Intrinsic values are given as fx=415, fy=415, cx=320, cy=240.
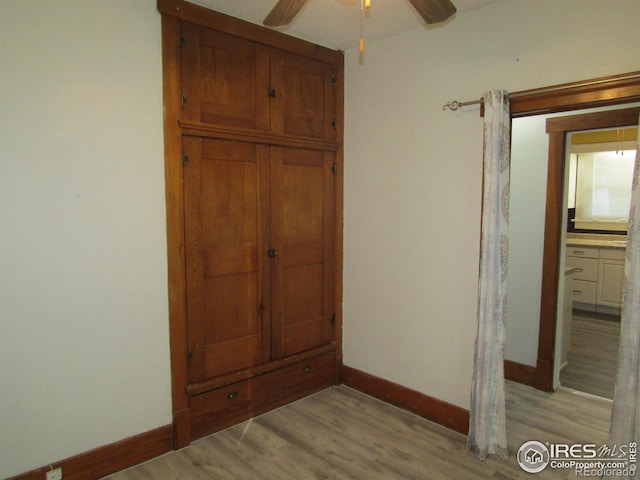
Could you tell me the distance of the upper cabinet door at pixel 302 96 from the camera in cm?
279

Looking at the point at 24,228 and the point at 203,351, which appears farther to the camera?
the point at 203,351

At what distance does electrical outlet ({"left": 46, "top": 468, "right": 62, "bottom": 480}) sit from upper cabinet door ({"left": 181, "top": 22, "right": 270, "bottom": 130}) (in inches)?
76.1

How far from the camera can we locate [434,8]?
1.63 m

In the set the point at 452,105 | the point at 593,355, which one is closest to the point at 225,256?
the point at 452,105

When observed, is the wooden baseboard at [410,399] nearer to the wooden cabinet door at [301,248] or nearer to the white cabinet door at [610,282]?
the wooden cabinet door at [301,248]

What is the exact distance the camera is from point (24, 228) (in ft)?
6.25

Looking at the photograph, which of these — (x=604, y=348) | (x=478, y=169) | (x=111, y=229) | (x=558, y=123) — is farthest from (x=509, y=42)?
(x=604, y=348)

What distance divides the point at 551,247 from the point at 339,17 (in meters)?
2.31

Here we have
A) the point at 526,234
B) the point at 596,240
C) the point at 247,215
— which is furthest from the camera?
the point at 596,240

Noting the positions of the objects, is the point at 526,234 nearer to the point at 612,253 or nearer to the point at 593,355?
the point at 593,355

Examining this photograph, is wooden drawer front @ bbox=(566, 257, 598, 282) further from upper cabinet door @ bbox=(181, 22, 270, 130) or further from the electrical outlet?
the electrical outlet

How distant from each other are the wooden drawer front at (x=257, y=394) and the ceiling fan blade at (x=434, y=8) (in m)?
2.32

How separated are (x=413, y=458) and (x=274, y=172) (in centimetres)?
195

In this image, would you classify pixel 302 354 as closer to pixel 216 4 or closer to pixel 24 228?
pixel 24 228
